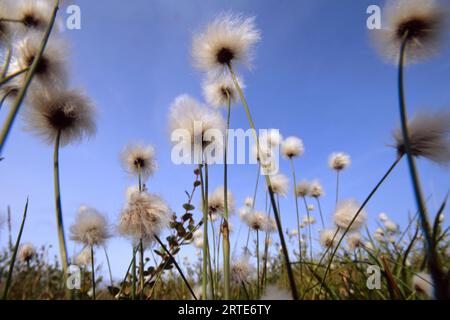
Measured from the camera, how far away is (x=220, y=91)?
230 centimetres

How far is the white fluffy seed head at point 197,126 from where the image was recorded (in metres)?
1.71

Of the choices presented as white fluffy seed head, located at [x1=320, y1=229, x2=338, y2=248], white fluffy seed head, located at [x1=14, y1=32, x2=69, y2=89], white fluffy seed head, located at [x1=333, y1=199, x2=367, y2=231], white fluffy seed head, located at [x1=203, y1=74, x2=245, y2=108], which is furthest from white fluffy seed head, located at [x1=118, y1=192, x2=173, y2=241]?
white fluffy seed head, located at [x1=320, y1=229, x2=338, y2=248]

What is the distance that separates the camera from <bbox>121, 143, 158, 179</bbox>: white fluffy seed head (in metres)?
2.26

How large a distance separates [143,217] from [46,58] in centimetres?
103

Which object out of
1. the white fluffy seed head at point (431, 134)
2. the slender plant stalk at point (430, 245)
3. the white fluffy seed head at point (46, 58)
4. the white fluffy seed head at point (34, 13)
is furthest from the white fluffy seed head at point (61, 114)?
the white fluffy seed head at point (431, 134)

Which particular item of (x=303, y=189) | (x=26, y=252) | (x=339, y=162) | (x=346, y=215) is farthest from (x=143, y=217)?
(x=339, y=162)

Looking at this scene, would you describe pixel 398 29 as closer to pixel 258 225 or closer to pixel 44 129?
pixel 44 129

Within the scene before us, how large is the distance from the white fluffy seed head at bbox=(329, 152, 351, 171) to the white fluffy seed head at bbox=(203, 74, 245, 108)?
2963 mm

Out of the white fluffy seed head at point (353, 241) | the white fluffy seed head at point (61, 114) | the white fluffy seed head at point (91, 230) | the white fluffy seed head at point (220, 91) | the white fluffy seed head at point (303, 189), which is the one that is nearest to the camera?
the white fluffy seed head at point (61, 114)

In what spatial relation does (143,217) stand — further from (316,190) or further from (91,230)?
(316,190)

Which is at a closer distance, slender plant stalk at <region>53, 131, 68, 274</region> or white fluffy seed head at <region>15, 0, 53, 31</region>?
slender plant stalk at <region>53, 131, 68, 274</region>

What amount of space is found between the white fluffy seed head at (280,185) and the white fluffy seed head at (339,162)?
1174 mm

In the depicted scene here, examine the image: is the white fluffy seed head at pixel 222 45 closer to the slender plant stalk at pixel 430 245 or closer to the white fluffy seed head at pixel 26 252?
the slender plant stalk at pixel 430 245

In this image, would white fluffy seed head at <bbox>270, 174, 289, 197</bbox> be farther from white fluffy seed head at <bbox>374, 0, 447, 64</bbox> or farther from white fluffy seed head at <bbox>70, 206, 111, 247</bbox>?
white fluffy seed head at <bbox>70, 206, 111, 247</bbox>
